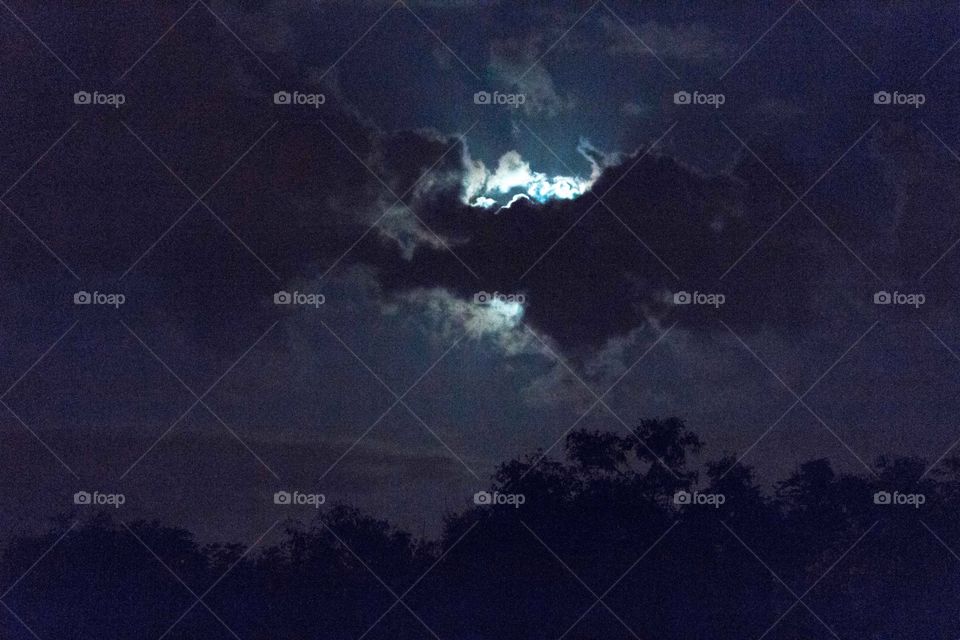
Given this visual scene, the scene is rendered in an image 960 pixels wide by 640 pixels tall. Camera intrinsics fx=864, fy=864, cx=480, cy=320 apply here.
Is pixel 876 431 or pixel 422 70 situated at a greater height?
pixel 422 70

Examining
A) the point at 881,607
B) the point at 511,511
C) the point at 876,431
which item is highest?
the point at 876,431

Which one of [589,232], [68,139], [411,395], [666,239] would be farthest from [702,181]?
[68,139]

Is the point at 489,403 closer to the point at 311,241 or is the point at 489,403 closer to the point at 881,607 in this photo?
the point at 311,241

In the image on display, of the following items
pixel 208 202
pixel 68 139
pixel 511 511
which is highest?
pixel 68 139

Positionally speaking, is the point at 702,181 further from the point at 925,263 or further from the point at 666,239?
the point at 925,263

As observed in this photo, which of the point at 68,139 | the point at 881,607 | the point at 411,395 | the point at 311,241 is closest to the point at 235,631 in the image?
the point at 411,395

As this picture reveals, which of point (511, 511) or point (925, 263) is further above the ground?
point (925, 263)
